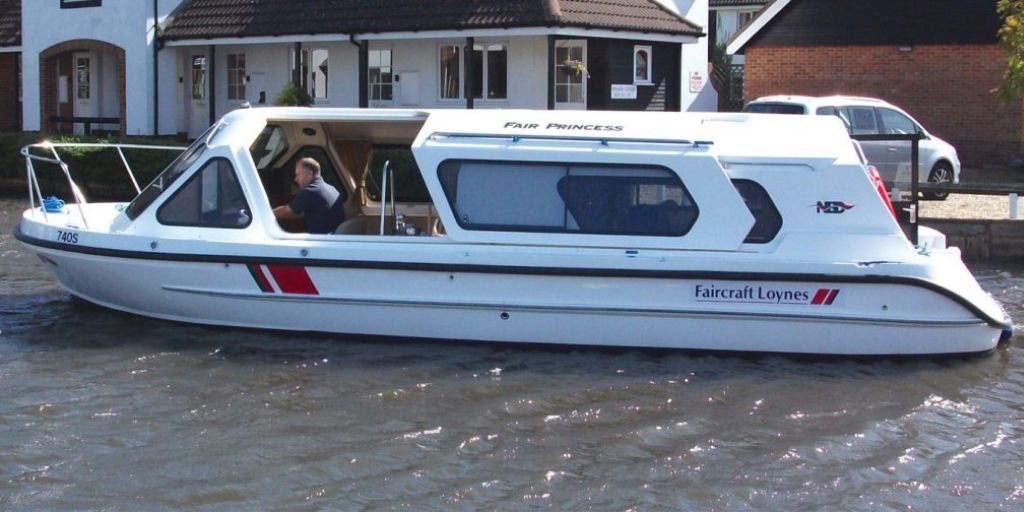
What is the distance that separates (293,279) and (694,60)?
20327 mm

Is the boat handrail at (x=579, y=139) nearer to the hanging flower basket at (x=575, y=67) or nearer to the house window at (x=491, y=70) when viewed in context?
the hanging flower basket at (x=575, y=67)

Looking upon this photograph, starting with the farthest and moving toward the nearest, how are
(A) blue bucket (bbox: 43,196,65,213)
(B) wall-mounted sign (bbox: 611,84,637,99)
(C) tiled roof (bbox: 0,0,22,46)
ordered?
(C) tiled roof (bbox: 0,0,22,46), (B) wall-mounted sign (bbox: 611,84,637,99), (A) blue bucket (bbox: 43,196,65,213)

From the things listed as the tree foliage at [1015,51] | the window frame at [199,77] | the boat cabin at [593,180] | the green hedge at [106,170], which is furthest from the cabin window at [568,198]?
the window frame at [199,77]

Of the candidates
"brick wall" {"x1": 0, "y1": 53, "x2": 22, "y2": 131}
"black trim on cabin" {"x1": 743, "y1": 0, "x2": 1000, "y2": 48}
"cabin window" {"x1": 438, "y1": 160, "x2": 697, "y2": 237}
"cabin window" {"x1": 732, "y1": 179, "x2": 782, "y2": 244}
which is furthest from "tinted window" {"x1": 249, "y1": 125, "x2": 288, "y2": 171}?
"brick wall" {"x1": 0, "y1": 53, "x2": 22, "y2": 131}

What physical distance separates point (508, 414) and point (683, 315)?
6.28 ft

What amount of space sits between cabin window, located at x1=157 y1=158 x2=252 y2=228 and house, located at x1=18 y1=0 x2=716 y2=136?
13840 mm

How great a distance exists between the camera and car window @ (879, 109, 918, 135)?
69.1 ft

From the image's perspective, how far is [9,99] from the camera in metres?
34.8

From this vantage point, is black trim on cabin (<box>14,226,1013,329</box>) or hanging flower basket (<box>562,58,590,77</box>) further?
hanging flower basket (<box>562,58,590,77</box>)

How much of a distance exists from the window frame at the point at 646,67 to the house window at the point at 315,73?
6669 mm

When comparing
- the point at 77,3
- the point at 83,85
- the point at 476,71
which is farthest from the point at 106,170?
the point at 83,85

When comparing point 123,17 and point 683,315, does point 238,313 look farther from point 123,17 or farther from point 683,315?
point 123,17

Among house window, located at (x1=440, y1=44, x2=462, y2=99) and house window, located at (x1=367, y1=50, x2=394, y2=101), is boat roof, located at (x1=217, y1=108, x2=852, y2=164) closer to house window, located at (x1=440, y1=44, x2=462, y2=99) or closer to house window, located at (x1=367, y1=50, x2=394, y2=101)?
house window, located at (x1=440, y1=44, x2=462, y2=99)

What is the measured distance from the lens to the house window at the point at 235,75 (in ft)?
98.5
